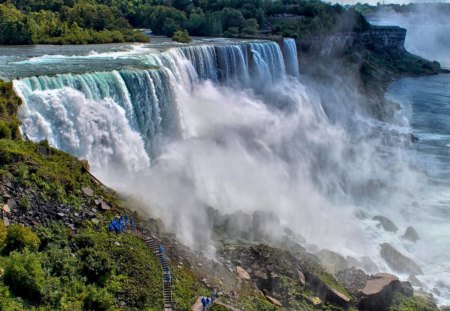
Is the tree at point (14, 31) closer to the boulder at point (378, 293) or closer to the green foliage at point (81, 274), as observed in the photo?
the green foliage at point (81, 274)

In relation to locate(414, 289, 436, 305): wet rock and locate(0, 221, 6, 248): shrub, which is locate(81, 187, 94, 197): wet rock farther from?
locate(414, 289, 436, 305): wet rock

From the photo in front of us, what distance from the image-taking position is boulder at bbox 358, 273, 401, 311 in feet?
56.5

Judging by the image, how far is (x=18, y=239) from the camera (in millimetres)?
12430

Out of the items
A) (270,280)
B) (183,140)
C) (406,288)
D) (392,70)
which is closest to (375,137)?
(183,140)

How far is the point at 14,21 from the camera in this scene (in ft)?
117

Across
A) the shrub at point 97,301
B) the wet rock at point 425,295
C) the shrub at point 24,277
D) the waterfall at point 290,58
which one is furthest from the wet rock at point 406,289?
the waterfall at point 290,58

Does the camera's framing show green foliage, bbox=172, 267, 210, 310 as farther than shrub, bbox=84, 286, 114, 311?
Yes

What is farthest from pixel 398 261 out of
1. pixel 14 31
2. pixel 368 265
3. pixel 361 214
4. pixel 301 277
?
pixel 14 31

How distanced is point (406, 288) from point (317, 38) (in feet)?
130

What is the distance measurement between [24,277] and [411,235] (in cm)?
1834

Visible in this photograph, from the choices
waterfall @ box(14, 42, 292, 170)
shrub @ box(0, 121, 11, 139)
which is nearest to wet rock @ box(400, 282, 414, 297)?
waterfall @ box(14, 42, 292, 170)

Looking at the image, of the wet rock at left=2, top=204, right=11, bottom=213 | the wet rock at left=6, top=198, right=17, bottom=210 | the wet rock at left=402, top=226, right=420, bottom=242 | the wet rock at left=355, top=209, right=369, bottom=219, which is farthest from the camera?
the wet rock at left=355, top=209, right=369, bottom=219

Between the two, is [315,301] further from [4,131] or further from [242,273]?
[4,131]

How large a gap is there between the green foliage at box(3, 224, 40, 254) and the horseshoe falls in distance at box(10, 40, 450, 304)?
268 inches
